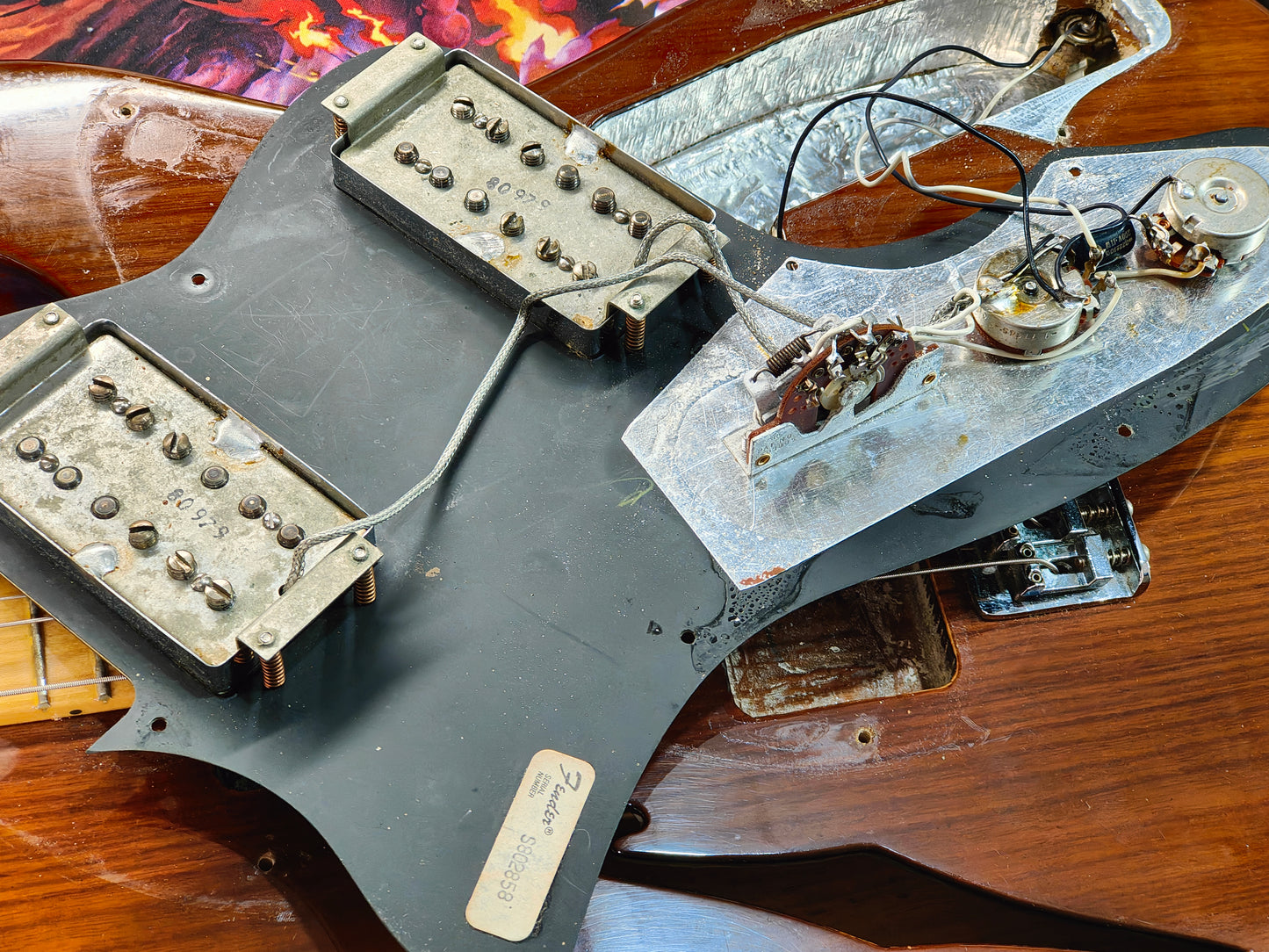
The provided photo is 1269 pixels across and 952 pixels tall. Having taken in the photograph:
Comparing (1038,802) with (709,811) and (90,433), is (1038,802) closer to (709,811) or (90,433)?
(709,811)

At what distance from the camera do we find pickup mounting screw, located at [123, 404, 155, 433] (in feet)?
3.13

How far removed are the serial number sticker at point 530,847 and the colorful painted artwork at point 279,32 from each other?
1272 millimetres

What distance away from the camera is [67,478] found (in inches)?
36.2

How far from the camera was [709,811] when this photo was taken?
104 cm

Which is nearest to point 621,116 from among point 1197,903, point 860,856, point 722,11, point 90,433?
point 722,11

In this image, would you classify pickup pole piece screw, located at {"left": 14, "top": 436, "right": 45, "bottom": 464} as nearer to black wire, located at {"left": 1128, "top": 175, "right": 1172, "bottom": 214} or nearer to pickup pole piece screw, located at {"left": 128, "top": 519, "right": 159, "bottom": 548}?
pickup pole piece screw, located at {"left": 128, "top": 519, "right": 159, "bottom": 548}

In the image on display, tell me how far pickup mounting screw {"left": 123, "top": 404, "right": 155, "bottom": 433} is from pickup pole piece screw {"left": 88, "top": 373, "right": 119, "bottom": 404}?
0.02 m

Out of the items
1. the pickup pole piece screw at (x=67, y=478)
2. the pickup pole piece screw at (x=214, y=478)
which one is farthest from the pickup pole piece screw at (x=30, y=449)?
the pickup pole piece screw at (x=214, y=478)

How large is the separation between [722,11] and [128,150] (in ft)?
2.65

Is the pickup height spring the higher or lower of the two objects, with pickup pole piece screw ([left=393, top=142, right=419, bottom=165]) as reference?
lower

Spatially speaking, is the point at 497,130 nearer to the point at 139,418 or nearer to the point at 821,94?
the point at 139,418

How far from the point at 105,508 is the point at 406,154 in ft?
1.51

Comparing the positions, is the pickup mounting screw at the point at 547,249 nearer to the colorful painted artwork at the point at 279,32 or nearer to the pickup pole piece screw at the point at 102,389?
the pickup pole piece screw at the point at 102,389

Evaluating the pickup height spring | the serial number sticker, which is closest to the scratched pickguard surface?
the serial number sticker
